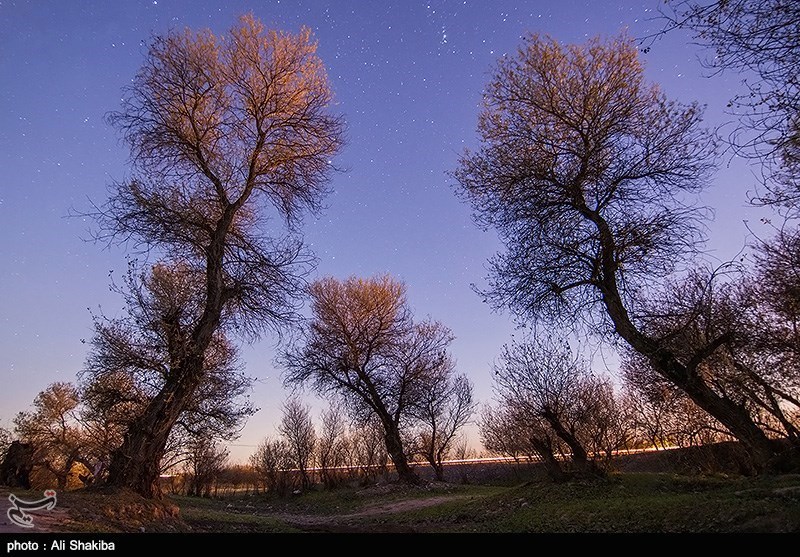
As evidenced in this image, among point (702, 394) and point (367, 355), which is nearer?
point (702, 394)

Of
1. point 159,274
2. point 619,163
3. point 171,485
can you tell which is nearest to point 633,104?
point 619,163

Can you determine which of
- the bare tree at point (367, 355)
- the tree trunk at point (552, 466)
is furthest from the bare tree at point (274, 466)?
the tree trunk at point (552, 466)

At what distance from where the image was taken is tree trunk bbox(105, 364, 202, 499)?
28.4ft

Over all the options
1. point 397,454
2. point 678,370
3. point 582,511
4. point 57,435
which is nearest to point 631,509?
point 582,511

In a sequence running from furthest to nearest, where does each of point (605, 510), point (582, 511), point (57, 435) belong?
point (57, 435), point (582, 511), point (605, 510)

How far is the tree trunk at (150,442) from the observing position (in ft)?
28.4

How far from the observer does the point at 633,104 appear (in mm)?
10883

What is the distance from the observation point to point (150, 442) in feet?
29.8

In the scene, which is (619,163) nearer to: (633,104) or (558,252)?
(633,104)

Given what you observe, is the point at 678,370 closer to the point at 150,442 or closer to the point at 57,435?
the point at 150,442

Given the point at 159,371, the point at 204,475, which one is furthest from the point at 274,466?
the point at 159,371

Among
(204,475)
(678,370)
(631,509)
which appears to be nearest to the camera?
(631,509)

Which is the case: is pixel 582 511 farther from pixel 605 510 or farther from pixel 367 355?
pixel 367 355

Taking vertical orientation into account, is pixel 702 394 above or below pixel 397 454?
above
